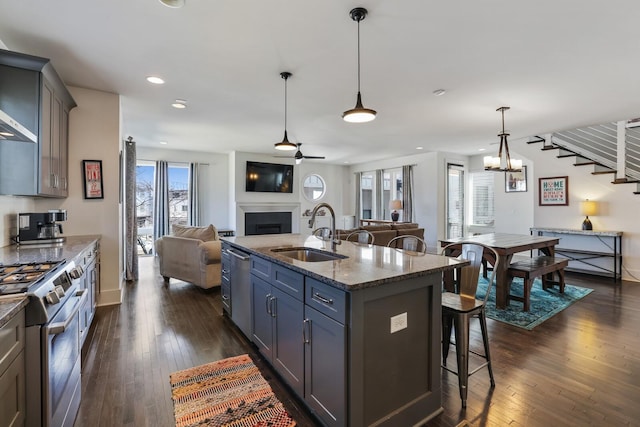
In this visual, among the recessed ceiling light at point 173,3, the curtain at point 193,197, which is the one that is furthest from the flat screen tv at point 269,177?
the recessed ceiling light at point 173,3

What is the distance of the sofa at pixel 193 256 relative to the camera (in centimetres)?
442

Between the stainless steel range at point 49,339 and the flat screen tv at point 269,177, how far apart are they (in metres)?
6.35

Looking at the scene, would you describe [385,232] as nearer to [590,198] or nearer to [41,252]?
[590,198]

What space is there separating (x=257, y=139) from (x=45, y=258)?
15.7ft

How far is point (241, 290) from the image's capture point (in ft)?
9.57

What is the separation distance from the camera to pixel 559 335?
9.96 feet

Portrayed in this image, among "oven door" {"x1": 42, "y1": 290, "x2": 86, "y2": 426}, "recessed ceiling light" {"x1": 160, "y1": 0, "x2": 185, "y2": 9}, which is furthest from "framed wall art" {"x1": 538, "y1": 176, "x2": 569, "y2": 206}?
"oven door" {"x1": 42, "y1": 290, "x2": 86, "y2": 426}

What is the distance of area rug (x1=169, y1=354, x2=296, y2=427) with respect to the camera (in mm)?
1849

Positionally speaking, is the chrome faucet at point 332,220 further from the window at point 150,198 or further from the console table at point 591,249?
the window at point 150,198

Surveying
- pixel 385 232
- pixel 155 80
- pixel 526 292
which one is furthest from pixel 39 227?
pixel 526 292

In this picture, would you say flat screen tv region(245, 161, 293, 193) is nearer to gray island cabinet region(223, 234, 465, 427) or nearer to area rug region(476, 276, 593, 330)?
area rug region(476, 276, 593, 330)

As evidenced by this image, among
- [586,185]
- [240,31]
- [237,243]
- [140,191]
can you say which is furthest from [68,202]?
[586,185]

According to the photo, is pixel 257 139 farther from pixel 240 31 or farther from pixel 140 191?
pixel 240 31

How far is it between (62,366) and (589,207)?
740cm
